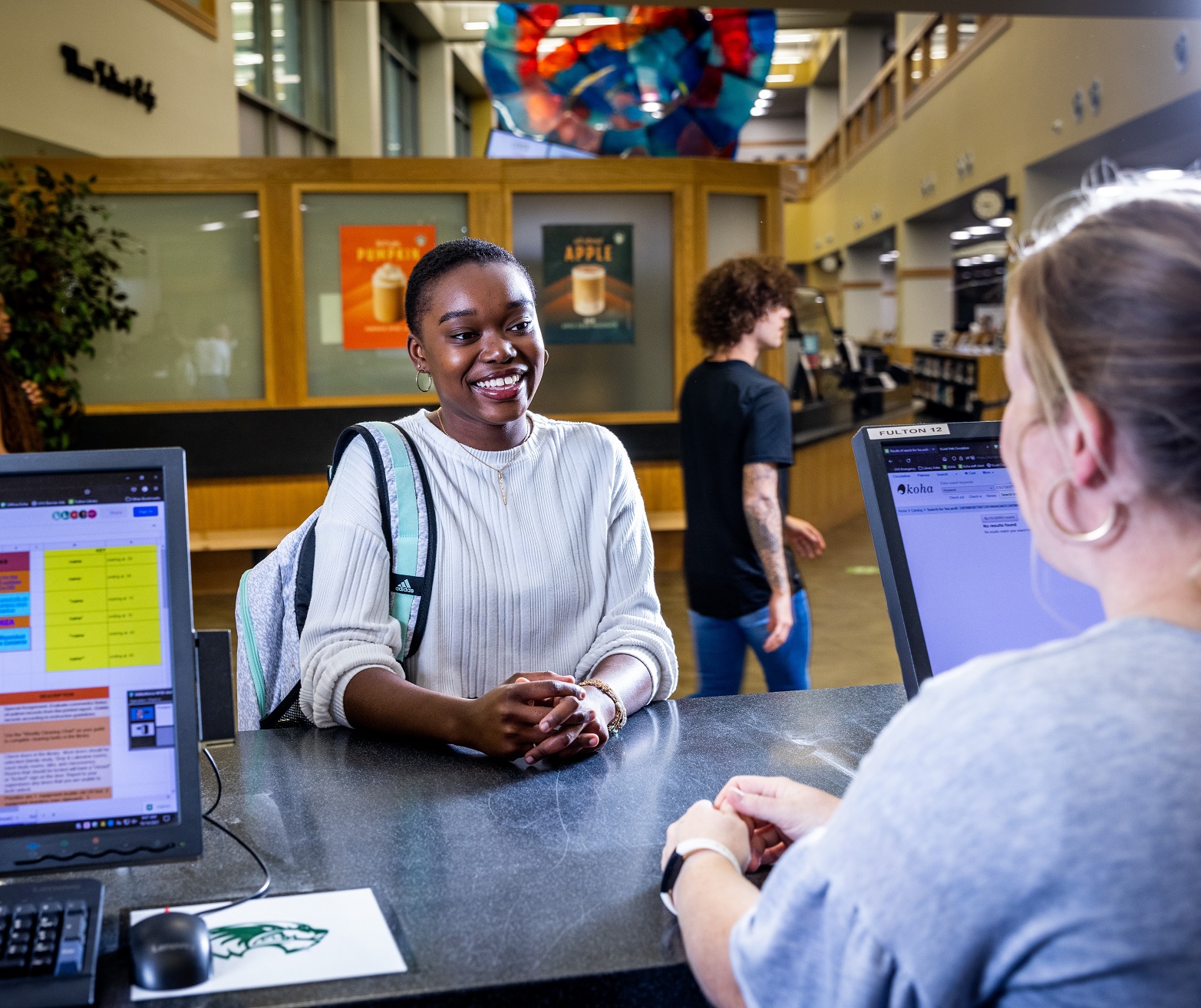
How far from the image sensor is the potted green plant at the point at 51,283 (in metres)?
5.81

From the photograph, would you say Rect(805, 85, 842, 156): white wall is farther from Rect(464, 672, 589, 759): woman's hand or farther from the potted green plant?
Rect(464, 672, 589, 759): woman's hand

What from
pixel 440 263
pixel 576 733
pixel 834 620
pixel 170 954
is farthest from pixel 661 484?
pixel 170 954

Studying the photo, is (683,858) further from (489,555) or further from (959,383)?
(959,383)

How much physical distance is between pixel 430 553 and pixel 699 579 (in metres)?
1.72

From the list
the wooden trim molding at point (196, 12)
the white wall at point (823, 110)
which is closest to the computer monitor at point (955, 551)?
the wooden trim molding at point (196, 12)

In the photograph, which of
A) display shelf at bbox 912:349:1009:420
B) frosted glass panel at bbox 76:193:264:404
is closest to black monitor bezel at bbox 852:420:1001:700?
frosted glass panel at bbox 76:193:264:404

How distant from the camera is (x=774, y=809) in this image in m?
1.09

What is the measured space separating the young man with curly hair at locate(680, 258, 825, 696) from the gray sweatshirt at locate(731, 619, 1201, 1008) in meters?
2.45

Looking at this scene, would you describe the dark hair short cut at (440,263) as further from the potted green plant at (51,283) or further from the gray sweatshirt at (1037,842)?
the potted green plant at (51,283)

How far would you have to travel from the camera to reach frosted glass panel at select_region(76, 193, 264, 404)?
21.6 ft

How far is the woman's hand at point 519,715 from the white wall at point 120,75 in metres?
5.76

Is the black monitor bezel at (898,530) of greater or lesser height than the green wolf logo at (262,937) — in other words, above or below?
above

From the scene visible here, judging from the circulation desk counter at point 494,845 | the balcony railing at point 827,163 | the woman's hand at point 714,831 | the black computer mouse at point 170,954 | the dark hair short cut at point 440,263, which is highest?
the balcony railing at point 827,163

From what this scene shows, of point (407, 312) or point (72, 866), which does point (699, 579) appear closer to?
point (407, 312)
